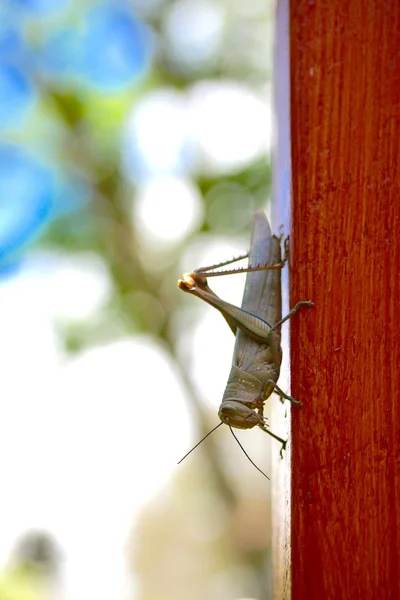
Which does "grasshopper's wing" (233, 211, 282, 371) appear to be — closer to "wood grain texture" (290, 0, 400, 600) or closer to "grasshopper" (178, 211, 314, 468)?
"grasshopper" (178, 211, 314, 468)

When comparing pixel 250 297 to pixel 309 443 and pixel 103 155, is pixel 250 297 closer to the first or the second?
pixel 309 443

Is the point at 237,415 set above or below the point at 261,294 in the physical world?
below

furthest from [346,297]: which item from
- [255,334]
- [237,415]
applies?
[237,415]

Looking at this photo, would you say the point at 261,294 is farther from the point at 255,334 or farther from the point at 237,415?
the point at 237,415

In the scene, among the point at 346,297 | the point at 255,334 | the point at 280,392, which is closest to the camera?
the point at 346,297

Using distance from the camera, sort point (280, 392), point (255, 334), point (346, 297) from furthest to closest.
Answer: point (255, 334)
point (280, 392)
point (346, 297)

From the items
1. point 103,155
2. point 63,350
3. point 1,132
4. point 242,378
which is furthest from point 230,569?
point 242,378

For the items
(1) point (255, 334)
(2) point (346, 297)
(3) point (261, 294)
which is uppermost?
(3) point (261, 294)

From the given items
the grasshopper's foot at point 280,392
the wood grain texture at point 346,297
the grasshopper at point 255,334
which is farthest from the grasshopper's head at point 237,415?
the wood grain texture at point 346,297
